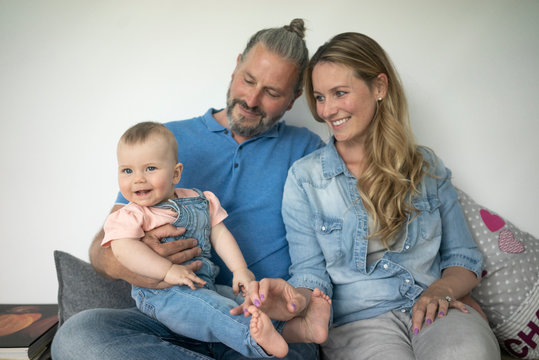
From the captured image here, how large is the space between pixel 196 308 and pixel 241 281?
0.20 m

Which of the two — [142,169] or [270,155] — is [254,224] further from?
[142,169]

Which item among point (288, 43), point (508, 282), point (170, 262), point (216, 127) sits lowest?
point (508, 282)

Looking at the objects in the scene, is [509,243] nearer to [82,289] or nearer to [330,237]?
[330,237]

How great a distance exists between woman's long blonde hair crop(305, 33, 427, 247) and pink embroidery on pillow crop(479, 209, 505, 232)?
1.50 feet

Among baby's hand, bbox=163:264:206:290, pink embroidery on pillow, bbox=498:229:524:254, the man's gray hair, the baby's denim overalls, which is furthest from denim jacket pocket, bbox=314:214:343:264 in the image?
pink embroidery on pillow, bbox=498:229:524:254

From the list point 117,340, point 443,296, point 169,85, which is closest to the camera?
point 117,340

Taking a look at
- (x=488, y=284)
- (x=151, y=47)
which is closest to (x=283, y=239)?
(x=488, y=284)

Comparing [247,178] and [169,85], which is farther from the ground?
[169,85]

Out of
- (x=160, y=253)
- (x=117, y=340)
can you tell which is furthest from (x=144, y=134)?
(x=117, y=340)

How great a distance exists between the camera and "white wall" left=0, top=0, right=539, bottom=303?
218 centimetres

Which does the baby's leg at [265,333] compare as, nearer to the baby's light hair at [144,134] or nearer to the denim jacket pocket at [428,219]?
the baby's light hair at [144,134]

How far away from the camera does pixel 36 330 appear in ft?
5.64

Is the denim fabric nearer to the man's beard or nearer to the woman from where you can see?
the woman

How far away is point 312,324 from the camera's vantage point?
4.18ft
